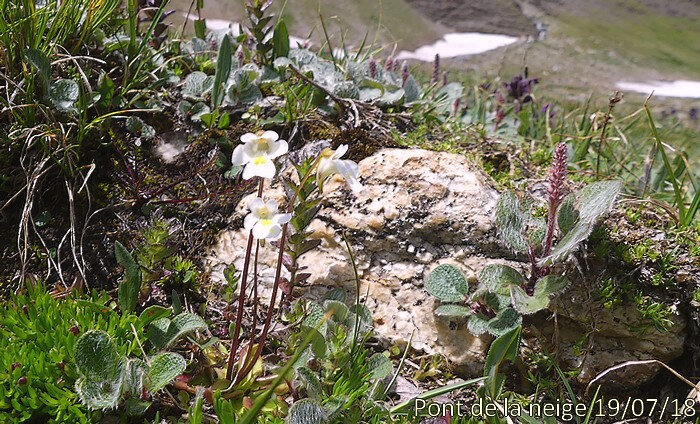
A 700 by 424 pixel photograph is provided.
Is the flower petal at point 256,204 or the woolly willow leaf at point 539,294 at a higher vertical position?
the flower petal at point 256,204

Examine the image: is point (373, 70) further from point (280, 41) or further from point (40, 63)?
point (40, 63)

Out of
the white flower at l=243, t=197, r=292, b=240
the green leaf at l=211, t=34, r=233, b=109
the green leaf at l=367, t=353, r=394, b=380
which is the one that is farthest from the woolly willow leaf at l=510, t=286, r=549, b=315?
the green leaf at l=211, t=34, r=233, b=109

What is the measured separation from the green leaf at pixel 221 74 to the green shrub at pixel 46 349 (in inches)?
45.2

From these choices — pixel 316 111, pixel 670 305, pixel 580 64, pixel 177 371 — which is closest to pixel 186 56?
pixel 316 111

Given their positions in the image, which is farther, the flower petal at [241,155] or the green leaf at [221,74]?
the green leaf at [221,74]

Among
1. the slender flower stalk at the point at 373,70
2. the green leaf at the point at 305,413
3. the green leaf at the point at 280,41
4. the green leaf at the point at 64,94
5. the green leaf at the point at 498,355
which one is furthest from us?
the slender flower stalk at the point at 373,70

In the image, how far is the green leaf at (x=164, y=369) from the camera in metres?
1.65

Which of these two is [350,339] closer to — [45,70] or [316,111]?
[316,111]

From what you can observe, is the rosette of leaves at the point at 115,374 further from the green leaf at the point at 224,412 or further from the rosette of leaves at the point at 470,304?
the rosette of leaves at the point at 470,304

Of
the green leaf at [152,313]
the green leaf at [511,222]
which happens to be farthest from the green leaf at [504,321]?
the green leaf at [152,313]

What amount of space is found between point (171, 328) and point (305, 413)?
0.56 m

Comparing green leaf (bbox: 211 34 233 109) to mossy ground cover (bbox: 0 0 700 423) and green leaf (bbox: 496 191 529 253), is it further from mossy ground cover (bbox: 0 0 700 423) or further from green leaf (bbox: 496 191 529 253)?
green leaf (bbox: 496 191 529 253)

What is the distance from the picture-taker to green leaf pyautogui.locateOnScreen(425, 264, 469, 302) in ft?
6.57

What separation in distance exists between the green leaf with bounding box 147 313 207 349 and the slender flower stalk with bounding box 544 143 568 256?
117 centimetres
